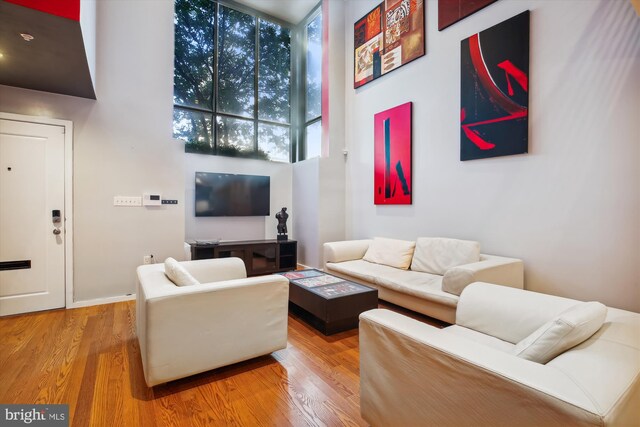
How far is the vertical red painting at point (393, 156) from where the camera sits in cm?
405

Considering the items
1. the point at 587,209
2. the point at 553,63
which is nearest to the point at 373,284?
the point at 587,209

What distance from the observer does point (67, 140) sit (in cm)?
324

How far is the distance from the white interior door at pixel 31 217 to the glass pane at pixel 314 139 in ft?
11.9

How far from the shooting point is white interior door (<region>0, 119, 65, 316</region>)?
3020mm

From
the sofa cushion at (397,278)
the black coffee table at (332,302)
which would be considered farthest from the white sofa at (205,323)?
the sofa cushion at (397,278)

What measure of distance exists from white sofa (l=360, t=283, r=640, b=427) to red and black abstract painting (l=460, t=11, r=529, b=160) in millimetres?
1923

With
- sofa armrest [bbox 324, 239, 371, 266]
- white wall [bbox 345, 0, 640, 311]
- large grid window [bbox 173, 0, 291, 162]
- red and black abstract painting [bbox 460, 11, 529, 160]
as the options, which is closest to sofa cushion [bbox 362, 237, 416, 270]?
sofa armrest [bbox 324, 239, 371, 266]

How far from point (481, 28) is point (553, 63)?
91 centimetres

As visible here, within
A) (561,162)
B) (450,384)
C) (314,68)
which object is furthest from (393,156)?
(450,384)

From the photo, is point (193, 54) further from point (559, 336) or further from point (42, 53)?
point (559, 336)

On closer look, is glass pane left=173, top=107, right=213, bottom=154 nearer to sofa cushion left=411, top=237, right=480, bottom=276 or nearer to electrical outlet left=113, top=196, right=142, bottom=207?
electrical outlet left=113, top=196, right=142, bottom=207

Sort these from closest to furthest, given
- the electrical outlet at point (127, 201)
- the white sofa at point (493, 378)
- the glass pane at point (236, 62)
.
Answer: the white sofa at point (493, 378), the electrical outlet at point (127, 201), the glass pane at point (236, 62)

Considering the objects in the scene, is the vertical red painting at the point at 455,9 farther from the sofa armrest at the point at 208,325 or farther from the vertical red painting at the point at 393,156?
the sofa armrest at the point at 208,325

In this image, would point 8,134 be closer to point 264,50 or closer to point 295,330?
point 295,330
